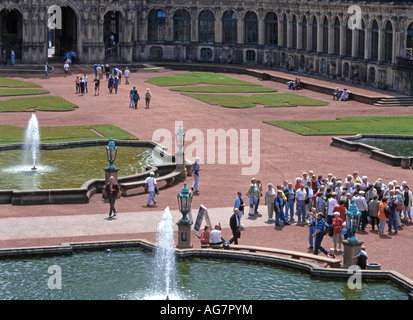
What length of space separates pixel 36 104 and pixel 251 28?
40913mm

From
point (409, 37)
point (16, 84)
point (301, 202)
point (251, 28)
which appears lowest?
point (301, 202)

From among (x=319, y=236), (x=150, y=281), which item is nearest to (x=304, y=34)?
(x=319, y=236)

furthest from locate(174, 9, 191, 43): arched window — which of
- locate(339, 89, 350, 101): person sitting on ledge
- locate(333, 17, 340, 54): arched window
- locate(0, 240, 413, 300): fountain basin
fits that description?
locate(0, 240, 413, 300): fountain basin

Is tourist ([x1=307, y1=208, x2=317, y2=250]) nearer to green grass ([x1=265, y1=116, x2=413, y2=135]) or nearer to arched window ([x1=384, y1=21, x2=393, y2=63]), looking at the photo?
green grass ([x1=265, y1=116, x2=413, y2=135])

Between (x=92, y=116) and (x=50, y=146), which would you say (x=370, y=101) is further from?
(x=50, y=146)

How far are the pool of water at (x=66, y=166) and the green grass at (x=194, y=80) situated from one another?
123ft

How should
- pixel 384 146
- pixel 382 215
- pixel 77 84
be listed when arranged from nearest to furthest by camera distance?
pixel 382 215 < pixel 384 146 < pixel 77 84

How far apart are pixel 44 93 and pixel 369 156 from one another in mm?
38012

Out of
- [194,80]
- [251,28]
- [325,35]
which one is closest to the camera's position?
[194,80]

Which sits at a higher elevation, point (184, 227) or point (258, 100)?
point (258, 100)

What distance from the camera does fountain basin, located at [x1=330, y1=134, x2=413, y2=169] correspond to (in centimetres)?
5672

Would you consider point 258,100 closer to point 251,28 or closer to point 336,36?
point 336,36

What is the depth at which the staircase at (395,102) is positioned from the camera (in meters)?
83.2

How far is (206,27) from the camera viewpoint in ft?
383
